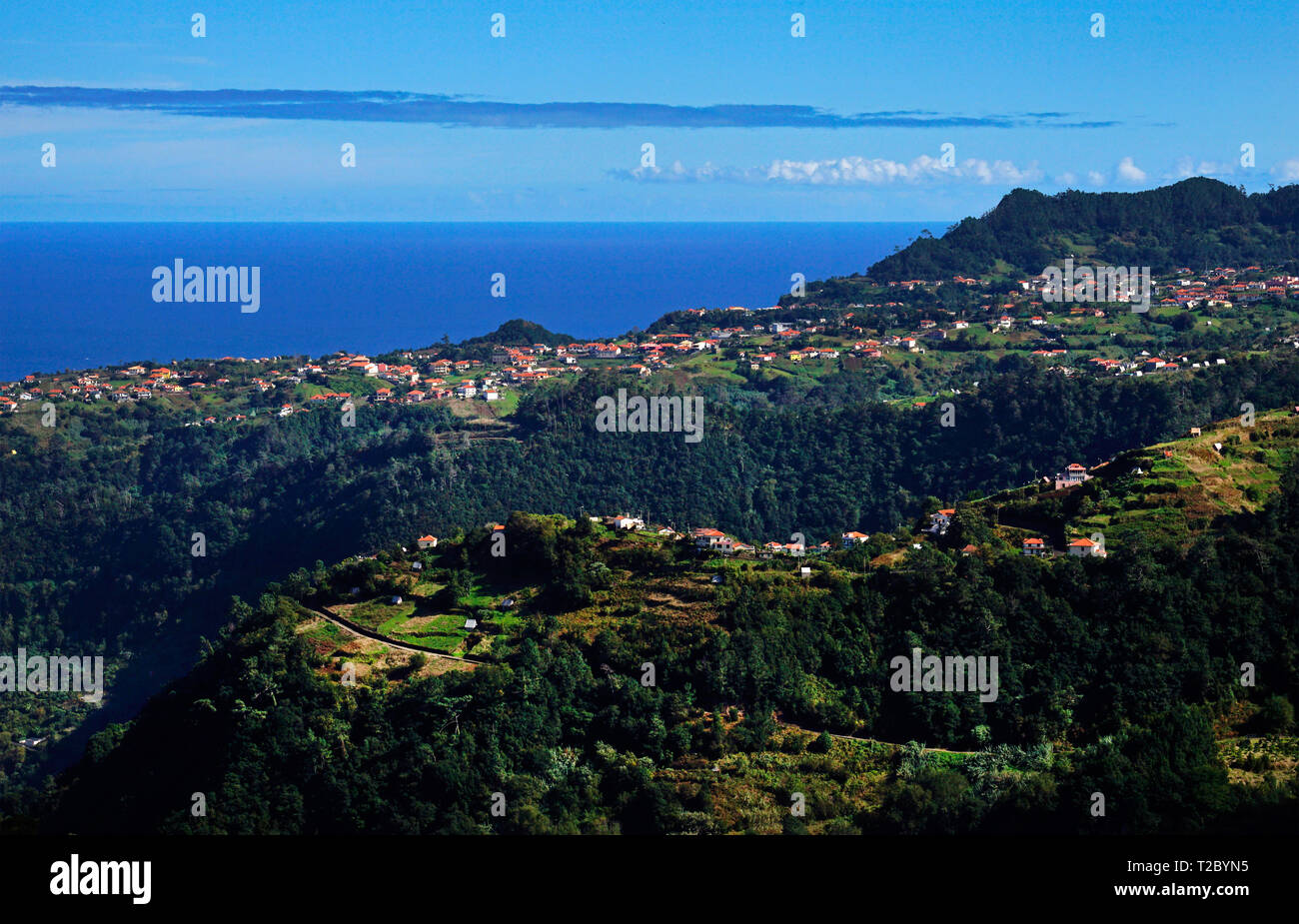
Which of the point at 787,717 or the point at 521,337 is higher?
the point at 521,337

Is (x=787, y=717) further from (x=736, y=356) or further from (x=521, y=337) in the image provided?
(x=521, y=337)

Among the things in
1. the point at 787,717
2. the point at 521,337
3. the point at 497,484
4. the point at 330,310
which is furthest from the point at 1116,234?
the point at 787,717

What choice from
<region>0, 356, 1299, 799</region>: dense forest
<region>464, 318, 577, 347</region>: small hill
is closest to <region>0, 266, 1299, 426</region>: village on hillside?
<region>464, 318, 577, 347</region>: small hill

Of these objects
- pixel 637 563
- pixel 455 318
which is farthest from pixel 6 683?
pixel 455 318

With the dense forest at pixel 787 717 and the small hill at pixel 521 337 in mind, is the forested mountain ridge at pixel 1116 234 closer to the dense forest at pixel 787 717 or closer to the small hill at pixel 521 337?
the small hill at pixel 521 337

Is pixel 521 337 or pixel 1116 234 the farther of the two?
pixel 1116 234

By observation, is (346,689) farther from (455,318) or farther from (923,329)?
(455,318)

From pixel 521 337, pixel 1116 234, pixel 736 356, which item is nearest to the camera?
pixel 736 356
